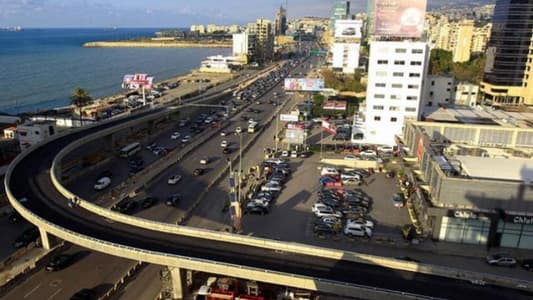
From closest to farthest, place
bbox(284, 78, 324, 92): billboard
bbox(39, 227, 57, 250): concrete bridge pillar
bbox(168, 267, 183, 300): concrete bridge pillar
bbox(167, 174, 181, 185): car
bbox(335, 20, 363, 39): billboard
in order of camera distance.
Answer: bbox(168, 267, 183, 300): concrete bridge pillar, bbox(39, 227, 57, 250): concrete bridge pillar, bbox(167, 174, 181, 185): car, bbox(284, 78, 324, 92): billboard, bbox(335, 20, 363, 39): billboard

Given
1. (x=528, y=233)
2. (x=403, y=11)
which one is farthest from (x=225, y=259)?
(x=403, y=11)

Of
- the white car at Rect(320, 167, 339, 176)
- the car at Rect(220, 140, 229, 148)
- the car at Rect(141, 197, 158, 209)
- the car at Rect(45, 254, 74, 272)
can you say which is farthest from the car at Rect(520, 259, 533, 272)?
the car at Rect(220, 140, 229, 148)

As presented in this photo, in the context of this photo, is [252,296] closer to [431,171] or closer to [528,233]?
[431,171]

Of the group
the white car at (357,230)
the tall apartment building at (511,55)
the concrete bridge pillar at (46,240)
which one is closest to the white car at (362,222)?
the white car at (357,230)

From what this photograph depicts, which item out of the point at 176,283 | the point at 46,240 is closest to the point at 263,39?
the point at 46,240

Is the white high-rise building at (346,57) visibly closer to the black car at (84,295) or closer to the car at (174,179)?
the car at (174,179)

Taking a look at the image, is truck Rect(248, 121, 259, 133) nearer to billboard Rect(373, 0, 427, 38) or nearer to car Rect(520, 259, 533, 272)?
billboard Rect(373, 0, 427, 38)

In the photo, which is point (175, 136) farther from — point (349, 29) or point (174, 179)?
point (349, 29)
